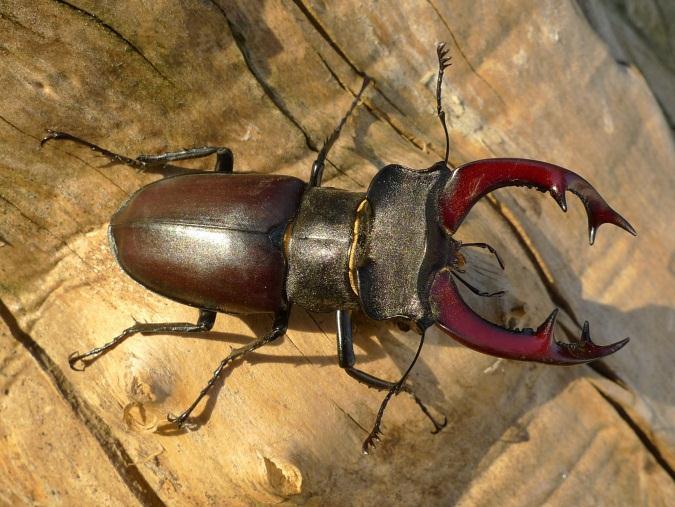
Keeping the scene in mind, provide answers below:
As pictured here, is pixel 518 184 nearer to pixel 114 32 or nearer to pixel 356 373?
pixel 356 373

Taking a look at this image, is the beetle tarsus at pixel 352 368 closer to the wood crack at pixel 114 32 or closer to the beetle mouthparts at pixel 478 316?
the beetle mouthparts at pixel 478 316

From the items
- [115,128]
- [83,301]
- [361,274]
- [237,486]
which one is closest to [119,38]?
[115,128]

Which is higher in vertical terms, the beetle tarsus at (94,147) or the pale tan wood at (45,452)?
the beetle tarsus at (94,147)

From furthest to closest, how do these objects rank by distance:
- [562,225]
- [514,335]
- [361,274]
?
[562,225] → [361,274] → [514,335]

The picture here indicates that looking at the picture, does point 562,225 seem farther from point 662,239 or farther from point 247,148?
point 247,148

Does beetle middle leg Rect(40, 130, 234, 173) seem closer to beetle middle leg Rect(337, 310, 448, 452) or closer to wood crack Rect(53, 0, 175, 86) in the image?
wood crack Rect(53, 0, 175, 86)

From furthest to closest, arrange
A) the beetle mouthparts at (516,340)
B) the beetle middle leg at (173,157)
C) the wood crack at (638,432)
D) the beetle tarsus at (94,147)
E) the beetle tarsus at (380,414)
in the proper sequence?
the wood crack at (638,432) < the beetle middle leg at (173,157) < the beetle tarsus at (94,147) < the beetle tarsus at (380,414) < the beetle mouthparts at (516,340)

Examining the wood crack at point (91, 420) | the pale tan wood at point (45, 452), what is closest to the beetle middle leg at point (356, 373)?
the wood crack at point (91, 420)

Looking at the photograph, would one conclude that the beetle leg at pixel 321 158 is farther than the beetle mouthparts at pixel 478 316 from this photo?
Yes
